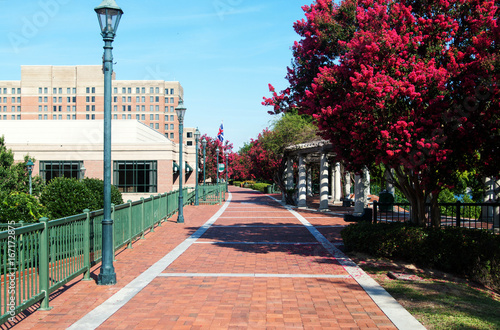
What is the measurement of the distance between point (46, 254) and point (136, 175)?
30950 mm

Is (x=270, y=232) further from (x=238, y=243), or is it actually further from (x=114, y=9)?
(x=114, y=9)

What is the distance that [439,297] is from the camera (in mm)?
6914

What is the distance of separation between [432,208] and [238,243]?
5.23 meters

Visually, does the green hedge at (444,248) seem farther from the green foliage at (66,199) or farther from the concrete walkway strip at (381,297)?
the green foliage at (66,199)

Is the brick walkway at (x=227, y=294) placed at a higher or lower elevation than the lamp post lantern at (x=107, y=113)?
lower

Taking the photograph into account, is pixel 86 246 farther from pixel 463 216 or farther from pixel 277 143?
pixel 277 143

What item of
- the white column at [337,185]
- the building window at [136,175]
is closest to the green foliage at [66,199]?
the white column at [337,185]

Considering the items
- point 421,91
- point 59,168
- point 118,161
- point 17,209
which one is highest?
point 421,91

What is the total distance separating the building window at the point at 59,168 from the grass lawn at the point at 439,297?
31317 mm

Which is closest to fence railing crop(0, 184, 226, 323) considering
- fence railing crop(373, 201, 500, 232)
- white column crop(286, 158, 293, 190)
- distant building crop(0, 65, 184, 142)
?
fence railing crop(373, 201, 500, 232)

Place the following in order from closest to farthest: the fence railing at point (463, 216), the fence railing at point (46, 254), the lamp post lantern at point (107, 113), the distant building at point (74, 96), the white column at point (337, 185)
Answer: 1. the fence railing at point (46, 254)
2. the lamp post lantern at point (107, 113)
3. the fence railing at point (463, 216)
4. the white column at point (337, 185)
5. the distant building at point (74, 96)

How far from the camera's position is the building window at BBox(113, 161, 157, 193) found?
3653cm

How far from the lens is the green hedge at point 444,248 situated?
820 centimetres

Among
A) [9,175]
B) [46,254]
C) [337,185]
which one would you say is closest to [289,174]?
[337,185]
